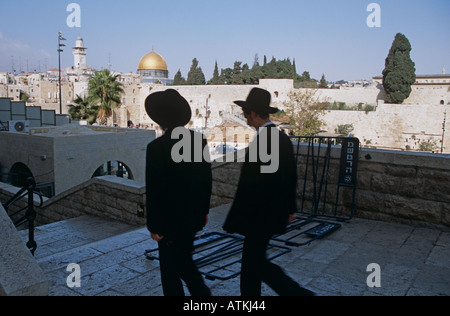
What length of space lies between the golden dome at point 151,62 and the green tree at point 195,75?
6.21 meters

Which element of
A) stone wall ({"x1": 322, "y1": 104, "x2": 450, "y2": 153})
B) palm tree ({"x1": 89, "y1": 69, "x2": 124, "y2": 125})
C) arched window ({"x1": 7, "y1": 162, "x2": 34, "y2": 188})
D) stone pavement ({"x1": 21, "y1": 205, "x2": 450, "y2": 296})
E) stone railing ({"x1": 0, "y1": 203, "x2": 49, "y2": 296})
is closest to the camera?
stone railing ({"x1": 0, "y1": 203, "x2": 49, "y2": 296})

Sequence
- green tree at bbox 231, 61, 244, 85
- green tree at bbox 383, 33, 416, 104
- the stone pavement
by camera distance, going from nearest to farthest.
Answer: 1. the stone pavement
2. green tree at bbox 383, 33, 416, 104
3. green tree at bbox 231, 61, 244, 85

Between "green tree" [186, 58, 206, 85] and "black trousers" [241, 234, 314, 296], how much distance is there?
75231mm

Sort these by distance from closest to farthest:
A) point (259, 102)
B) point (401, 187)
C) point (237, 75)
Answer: point (259, 102) < point (401, 187) < point (237, 75)

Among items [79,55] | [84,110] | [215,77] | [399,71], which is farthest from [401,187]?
[79,55]

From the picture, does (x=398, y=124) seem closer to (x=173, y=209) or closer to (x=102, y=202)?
(x=102, y=202)

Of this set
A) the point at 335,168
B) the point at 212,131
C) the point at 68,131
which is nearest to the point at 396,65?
the point at 212,131

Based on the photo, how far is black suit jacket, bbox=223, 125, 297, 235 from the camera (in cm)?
250

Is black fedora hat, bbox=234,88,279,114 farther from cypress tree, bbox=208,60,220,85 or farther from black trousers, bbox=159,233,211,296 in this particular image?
cypress tree, bbox=208,60,220,85

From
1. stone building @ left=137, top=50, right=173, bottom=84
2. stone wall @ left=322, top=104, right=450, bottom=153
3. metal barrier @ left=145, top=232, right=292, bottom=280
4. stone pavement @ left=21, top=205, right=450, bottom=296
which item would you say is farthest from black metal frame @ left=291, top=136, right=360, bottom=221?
stone building @ left=137, top=50, right=173, bottom=84

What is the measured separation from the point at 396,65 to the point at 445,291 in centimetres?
4846

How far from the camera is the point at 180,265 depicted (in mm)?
2559

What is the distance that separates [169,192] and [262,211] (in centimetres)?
64
